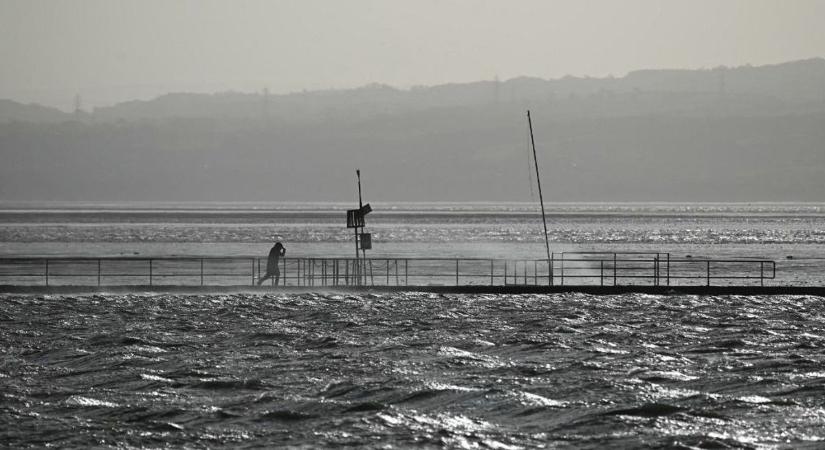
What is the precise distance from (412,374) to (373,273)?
1649 inches

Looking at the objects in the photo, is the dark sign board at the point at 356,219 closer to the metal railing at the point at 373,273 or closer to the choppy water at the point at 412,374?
the metal railing at the point at 373,273

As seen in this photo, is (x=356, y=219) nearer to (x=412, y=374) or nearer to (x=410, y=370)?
(x=410, y=370)

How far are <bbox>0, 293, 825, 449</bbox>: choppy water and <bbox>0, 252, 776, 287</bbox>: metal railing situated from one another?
24.5 feet

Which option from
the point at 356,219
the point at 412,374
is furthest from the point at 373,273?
Result: the point at 412,374

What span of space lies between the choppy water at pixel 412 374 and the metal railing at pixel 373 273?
24.5 feet

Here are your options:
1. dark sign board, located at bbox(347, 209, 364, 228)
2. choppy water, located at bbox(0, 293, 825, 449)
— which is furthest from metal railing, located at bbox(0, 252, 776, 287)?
choppy water, located at bbox(0, 293, 825, 449)

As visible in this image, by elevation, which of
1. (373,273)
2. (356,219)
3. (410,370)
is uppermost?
(356,219)

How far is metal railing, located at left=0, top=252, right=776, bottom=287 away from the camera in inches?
2338

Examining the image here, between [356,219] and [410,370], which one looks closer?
[410,370]

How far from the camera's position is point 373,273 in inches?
2933

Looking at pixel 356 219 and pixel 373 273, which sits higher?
pixel 356 219

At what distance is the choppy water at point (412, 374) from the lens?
25.2 m

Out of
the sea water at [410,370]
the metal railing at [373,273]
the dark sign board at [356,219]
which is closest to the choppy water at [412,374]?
the sea water at [410,370]

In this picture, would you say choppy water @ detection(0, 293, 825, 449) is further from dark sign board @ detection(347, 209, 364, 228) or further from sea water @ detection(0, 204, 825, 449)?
dark sign board @ detection(347, 209, 364, 228)
